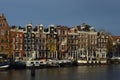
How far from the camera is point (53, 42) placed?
120438 mm

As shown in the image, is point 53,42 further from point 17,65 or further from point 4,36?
point 17,65

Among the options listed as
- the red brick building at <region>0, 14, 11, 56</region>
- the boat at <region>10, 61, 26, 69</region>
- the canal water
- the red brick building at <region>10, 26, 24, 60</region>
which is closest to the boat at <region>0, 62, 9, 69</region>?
the boat at <region>10, 61, 26, 69</region>

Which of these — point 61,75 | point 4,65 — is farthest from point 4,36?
point 61,75

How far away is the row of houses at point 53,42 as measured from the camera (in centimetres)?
10943

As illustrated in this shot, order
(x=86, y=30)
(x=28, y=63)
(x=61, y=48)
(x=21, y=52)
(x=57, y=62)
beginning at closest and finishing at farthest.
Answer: (x=28, y=63) → (x=57, y=62) → (x=21, y=52) → (x=61, y=48) → (x=86, y=30)

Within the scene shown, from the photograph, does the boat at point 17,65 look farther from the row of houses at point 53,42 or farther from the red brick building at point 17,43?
the red brick building at point 17,43

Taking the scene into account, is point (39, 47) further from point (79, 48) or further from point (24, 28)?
point (79, 48)

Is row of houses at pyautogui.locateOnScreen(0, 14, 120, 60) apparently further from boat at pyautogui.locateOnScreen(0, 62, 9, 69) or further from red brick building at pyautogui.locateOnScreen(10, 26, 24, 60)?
boat at pyautogui.locateOnScreen(0, 62, 9, 69)

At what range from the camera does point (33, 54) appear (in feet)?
Result: 384

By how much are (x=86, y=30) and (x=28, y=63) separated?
47665 millimetres

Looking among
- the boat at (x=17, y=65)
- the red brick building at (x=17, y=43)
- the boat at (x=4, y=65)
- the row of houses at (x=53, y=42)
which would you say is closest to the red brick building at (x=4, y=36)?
the row of houses at (x=53, y=42)

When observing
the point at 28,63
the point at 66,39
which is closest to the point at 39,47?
the point at 66,39

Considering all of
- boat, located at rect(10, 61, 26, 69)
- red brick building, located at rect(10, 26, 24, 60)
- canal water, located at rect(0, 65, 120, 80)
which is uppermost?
red brick building, located at rect(10, 26, 24, 60)

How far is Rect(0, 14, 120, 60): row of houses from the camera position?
109 m
